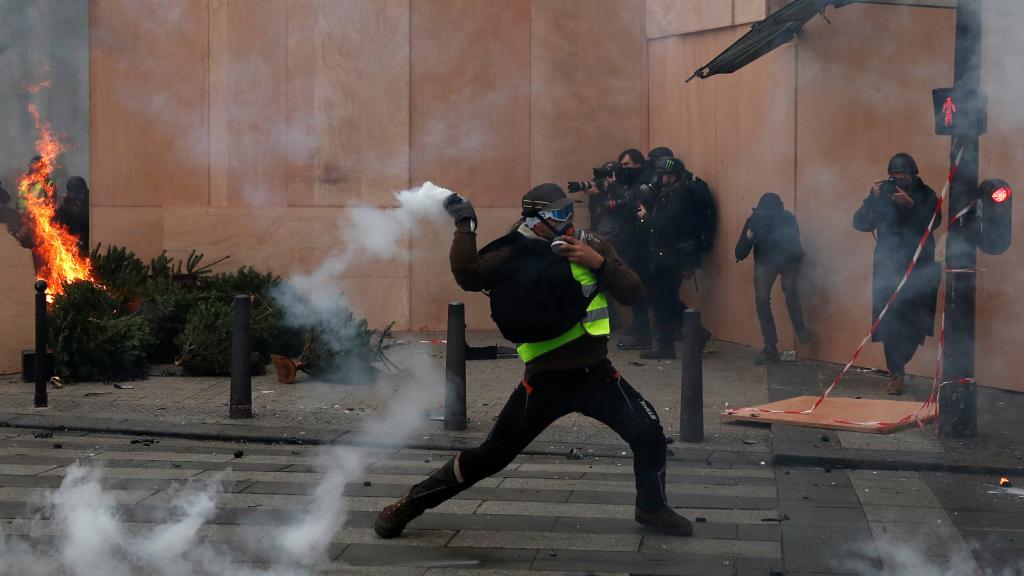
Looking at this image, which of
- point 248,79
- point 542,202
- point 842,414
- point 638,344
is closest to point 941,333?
point 842,414

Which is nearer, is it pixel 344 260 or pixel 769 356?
pixel 769 356

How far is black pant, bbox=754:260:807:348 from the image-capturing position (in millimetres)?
11797

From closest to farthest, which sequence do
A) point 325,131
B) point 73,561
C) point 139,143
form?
1. point 73,561
2. point 325,131
3. point 139,143

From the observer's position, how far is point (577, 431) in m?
8.77

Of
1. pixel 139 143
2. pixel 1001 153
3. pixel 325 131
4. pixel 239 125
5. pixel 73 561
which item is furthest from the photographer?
pixel 139 143

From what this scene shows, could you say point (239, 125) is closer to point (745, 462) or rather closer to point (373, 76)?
point (373, 76)

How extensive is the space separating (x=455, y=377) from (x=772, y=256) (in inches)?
166

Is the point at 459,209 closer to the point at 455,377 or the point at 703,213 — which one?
the point at 455,377

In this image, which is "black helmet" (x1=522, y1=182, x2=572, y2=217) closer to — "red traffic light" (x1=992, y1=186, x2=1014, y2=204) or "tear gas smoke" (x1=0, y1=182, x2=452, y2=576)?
"tear gas smoke" (x1=0, y1=182, x2=452, y2=576)

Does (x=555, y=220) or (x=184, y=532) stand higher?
(x=555, y=220)

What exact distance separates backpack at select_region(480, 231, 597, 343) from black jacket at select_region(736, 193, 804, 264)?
6446mm

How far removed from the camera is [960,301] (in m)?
8.22

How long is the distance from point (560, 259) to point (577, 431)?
3.30 meters

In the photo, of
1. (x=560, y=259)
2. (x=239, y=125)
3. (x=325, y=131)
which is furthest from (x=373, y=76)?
(x=560, y=259)
